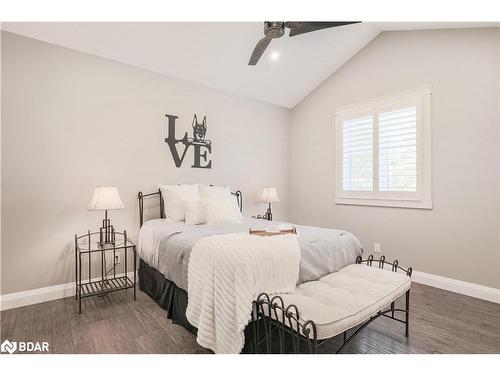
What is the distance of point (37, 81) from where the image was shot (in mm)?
2625

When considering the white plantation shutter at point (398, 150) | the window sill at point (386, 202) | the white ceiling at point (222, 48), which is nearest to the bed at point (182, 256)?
the window sill at point (386, 202)

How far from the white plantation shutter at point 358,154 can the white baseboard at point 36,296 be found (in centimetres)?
373

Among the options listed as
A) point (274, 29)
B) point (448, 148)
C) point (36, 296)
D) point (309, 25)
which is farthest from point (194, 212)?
point (448, 148)

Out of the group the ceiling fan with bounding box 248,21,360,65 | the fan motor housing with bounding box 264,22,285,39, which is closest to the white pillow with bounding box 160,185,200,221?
the ceiling fan with bounding box 248,21,360,65

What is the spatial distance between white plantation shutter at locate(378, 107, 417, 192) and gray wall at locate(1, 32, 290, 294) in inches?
96.7

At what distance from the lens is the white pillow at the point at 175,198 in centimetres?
311

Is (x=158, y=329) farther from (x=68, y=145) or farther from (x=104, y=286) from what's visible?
(x=68, y=145)

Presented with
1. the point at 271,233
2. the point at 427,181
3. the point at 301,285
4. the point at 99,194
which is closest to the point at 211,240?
the point at 271,233

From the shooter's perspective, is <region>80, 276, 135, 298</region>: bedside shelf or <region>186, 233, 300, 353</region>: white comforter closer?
<region>186, 233, 300, 353</region>: white comforter

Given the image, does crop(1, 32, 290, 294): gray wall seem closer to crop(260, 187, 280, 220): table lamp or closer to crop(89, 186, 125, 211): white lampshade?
crop(89, 186, 125, 211): white lampshade

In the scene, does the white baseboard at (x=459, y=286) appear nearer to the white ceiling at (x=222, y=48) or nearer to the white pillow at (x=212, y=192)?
the white pillow at (x=212, y=192)

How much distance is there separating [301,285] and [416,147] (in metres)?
2.47

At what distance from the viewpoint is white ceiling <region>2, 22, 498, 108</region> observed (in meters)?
2.72

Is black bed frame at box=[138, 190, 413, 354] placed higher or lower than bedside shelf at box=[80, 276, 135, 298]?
higher
